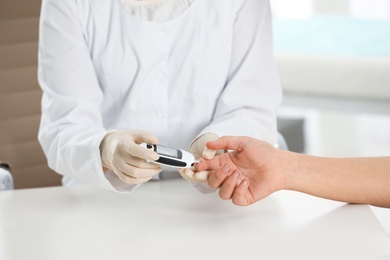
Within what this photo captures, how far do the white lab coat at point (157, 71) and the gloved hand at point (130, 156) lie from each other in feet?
0.60

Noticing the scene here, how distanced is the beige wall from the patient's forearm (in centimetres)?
93

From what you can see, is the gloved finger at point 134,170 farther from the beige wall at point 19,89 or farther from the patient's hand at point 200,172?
the beige wall at point 19,89

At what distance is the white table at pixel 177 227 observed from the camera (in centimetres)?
130

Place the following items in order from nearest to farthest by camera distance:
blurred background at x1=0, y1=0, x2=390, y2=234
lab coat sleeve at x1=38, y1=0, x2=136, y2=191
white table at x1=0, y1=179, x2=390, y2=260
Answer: white table at x1=0, y1=179, x2=390, y2=260
lab coat sleeve at x1=38, y1=0, x2=136, y2=191
blurred background at x1=0, y1=0, x2=390, y2=234

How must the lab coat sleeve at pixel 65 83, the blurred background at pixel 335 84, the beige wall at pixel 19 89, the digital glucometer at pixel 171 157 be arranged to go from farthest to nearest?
the blurred background at pixel 335 84
the beige wall at pixel 19 89
the lab coat sleeve at pixel 65 83
the digital glucometer at pixel 171 157

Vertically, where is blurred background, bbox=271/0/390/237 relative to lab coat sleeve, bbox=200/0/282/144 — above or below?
below

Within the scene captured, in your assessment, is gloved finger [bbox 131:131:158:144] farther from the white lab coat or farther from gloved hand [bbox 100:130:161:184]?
the white lab coat

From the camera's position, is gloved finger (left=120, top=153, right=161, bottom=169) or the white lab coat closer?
gloved finger (left=120, top=153, right=161, bottom=169)

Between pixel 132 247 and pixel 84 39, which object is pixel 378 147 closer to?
pixel 84 39

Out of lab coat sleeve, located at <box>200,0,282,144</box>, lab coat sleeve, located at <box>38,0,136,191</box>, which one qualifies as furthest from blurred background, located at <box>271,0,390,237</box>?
lab coat sleeve, located at <box>38,0,136,191</box>

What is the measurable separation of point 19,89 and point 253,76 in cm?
73

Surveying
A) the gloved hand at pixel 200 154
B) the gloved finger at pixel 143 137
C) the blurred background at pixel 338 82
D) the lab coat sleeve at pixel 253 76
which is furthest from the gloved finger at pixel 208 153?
the blurred background at pixel 338 82

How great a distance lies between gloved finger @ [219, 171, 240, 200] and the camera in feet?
4.81

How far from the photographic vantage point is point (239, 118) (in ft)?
5.66
